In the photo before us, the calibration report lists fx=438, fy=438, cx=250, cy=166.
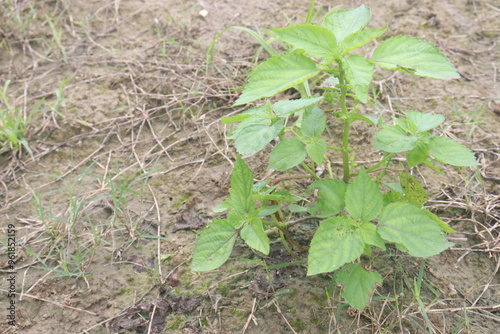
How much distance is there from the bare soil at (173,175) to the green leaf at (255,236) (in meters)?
0.26

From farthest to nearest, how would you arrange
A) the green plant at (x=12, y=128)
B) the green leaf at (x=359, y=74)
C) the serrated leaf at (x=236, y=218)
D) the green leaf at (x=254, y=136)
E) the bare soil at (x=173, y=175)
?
1. the green plant at (x=12, y=128)
2. the bare soil at (x=173, y=175)
3. the serrated leaf at (x=236, y=218)
4. the green leaf at (x=254, y=136)
5. the green leaf at (x=359, y=74)

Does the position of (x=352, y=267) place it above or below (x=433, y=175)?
above

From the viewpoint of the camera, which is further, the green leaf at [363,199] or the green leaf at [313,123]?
the green leaf at [313,123]

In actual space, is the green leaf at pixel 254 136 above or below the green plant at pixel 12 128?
above

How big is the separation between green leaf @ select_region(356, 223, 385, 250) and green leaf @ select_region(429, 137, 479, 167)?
1.02 ft

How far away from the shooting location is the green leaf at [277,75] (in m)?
1.23

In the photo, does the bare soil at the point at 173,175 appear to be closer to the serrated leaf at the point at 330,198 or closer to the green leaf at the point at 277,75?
the serrated leaf at the point at 330,198

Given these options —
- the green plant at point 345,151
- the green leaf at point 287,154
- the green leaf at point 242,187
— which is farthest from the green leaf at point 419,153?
the green leaf at point 242,187

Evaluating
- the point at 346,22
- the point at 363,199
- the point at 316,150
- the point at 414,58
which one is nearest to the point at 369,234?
the point at 363,199

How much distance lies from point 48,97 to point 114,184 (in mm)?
916

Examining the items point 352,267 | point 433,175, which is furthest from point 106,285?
point 433,175

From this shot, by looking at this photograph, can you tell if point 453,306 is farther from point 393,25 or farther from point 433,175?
point 393,25

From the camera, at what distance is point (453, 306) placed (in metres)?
1.54

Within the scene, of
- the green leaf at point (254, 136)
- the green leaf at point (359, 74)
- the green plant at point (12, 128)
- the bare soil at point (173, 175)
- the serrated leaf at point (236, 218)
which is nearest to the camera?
the green leaf at point (359, 74)
